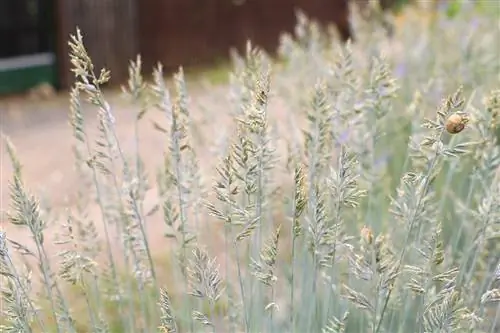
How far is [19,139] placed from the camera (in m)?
5.27

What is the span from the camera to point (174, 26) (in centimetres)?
723

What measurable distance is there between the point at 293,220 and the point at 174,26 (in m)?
6.02

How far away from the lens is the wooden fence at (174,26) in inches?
256

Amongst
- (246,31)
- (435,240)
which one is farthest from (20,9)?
(435,240)

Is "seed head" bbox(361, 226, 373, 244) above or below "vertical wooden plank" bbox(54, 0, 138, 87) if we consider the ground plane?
above

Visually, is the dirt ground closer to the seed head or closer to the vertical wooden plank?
the vertical wooden plank

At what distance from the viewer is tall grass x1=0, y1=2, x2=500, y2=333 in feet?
4.69

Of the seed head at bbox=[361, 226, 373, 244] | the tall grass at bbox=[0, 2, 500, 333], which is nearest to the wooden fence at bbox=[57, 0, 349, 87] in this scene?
the tall grass at bbox=[0, 2, 500, 333]

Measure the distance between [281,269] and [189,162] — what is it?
657 mm

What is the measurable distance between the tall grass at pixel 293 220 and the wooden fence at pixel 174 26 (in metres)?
3.72

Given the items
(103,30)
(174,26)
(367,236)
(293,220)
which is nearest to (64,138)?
(103,30)

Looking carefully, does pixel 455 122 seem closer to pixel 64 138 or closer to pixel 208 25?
pixel 64 138

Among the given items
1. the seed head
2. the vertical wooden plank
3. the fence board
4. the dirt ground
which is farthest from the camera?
the fence board

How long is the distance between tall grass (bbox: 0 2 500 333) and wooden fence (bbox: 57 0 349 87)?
3.72 m
